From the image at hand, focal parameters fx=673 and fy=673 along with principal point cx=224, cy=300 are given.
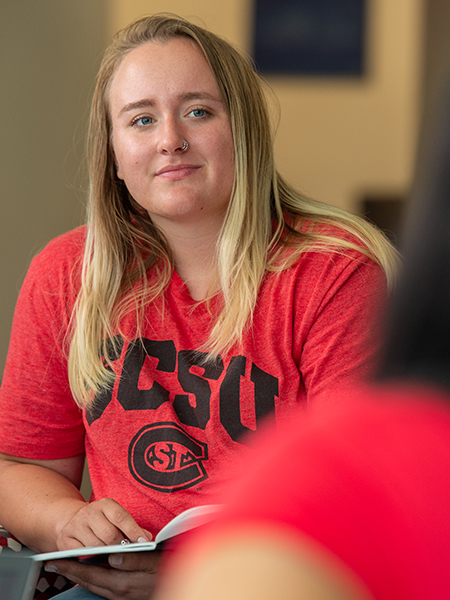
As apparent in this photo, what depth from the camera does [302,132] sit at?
3.91 meters

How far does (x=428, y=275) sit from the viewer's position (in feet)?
1.05

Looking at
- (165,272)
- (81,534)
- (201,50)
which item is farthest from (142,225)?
(81,534)

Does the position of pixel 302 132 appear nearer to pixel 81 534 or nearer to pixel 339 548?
pixel 81 534

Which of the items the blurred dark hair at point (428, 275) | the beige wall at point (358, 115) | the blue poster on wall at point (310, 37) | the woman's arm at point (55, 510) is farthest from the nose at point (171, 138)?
the blue poster on wall at point (310, 37)

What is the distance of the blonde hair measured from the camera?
128cm

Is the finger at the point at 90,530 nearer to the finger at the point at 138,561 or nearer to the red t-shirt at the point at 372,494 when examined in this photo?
the finger at the point at 138,561

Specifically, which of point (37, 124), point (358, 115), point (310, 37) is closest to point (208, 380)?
point (37, 124)

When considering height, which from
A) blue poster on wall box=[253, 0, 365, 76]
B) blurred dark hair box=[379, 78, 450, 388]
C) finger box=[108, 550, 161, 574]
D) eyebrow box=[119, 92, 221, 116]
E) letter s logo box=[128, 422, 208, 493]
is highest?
blue poster on wall box=[253, 0, 365, 76]

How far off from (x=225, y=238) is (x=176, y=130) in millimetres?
228

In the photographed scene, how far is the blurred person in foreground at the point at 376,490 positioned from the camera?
307 millimetres

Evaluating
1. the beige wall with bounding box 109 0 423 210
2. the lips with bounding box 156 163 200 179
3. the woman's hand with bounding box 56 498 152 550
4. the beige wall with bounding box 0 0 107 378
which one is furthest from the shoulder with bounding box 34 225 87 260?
the beige wall with bounding box 109 0 423 210

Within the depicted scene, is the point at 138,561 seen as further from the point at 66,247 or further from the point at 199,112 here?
the point at 199,112

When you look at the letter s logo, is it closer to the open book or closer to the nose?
the open book

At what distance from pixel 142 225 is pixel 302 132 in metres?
2.63
